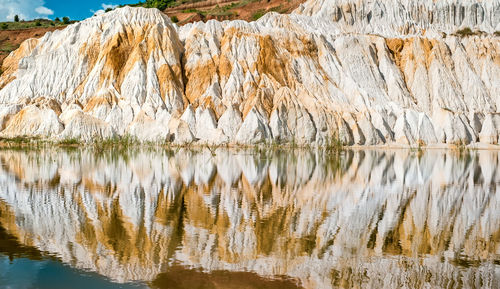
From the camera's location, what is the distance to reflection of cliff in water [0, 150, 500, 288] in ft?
25.6

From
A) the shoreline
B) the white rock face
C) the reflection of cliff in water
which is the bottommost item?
the reflection of cliff in water

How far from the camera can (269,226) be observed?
34.7 ft

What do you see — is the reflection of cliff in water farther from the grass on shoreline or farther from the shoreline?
the grass on shoreline

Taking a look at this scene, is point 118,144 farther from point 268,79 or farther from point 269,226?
point 269,226

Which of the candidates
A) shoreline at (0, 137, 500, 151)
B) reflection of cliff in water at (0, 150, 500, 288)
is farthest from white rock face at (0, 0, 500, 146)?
reflection of cliff in water at (0, 150, 500, 288)

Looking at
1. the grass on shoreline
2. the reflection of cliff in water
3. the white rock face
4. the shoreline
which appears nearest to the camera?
the reflection of cliff in water

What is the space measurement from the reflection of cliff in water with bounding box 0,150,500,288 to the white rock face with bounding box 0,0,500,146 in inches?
1182

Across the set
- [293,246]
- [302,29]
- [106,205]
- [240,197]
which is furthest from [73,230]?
[302,29]

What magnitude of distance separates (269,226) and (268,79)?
44268 millimetres

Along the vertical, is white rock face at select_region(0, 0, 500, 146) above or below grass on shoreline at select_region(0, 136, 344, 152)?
above

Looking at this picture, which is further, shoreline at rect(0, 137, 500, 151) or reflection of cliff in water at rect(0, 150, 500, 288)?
shoreline at rect(0, 137, 500, 151)

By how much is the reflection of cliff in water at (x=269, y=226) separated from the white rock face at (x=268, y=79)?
30028 mm

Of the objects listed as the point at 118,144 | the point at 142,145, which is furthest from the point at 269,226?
the point at 142,145

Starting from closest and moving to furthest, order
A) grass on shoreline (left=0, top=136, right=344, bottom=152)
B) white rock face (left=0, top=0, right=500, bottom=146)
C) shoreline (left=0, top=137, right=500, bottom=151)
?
1. shoreline (left=0, top=137, right=500, bottom=151)
2. grass on shoreline (left=0, top=136, right=344, bottom=152)
3. white rock face (left=0, top=0, right=500, bottom=146)
